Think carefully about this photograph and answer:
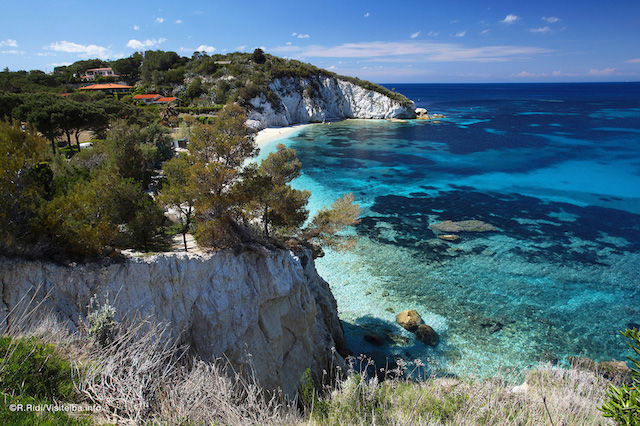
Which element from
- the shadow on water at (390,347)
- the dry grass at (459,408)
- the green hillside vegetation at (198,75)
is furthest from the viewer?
the green hillside vegetation at (198,75)

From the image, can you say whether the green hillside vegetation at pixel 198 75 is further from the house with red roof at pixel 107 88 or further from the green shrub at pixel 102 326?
the green shrub at pixel 102 326

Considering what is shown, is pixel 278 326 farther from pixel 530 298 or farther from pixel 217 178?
pixel 530 298

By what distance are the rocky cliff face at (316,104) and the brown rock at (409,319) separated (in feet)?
192

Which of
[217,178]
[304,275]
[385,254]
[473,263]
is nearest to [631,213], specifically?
[473,263]

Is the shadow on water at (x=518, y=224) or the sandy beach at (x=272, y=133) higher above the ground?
the sandy beach at (x=272, y=133)

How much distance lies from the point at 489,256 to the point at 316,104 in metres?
73.1

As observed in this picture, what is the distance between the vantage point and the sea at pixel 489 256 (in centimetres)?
1723

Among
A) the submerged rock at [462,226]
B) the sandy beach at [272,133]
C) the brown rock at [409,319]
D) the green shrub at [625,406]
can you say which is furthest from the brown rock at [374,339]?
the sandy beach at [272,133]

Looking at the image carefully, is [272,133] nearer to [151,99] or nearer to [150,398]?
[151,99]

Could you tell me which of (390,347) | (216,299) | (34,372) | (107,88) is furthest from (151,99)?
(34,372)

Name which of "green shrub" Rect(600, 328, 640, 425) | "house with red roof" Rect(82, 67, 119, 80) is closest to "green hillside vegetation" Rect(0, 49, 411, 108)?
"house with red roof" Rect(82, 67, 119, 80)

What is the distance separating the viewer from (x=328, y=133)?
246 ft

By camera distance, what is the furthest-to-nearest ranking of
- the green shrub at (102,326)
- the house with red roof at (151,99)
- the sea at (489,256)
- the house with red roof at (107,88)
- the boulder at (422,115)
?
1. the boulder at (422,115)
2. the house with red roof at (107,88)
3. the house with red roof at (151,99)
4. the sea at (489,256)
5. the green shrub at (102,326)

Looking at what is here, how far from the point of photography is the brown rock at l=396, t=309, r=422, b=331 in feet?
60.1
